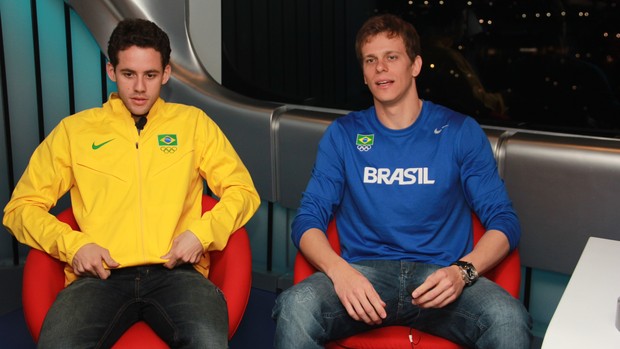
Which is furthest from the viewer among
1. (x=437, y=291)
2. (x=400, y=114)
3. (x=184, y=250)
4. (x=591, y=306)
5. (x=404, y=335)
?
(x=400, y=114)

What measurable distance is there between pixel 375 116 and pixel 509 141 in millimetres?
478

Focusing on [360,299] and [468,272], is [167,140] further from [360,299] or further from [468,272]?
[468,272]

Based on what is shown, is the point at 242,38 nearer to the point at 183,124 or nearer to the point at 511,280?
the point at 183,124

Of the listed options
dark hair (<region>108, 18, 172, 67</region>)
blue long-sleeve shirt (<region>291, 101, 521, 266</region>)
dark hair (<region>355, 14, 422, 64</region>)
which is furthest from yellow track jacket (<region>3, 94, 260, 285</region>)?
dark hair (<region>355, 14, 422, 64</region>)

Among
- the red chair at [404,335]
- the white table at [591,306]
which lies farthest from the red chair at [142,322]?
the white table at [591,306]

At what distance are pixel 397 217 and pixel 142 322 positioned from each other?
777 mm

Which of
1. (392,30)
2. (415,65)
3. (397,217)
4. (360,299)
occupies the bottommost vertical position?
(360,299)

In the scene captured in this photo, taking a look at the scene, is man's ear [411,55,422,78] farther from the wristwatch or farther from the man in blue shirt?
the wristwatch

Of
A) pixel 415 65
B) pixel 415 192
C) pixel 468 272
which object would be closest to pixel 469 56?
pixel 415 65

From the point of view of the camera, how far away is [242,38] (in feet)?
12.5

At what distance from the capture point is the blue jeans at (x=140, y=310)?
194cm

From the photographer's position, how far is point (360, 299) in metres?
1.93

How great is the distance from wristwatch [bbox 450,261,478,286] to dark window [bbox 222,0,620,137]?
0.79m

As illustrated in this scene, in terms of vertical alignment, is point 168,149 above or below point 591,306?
above
